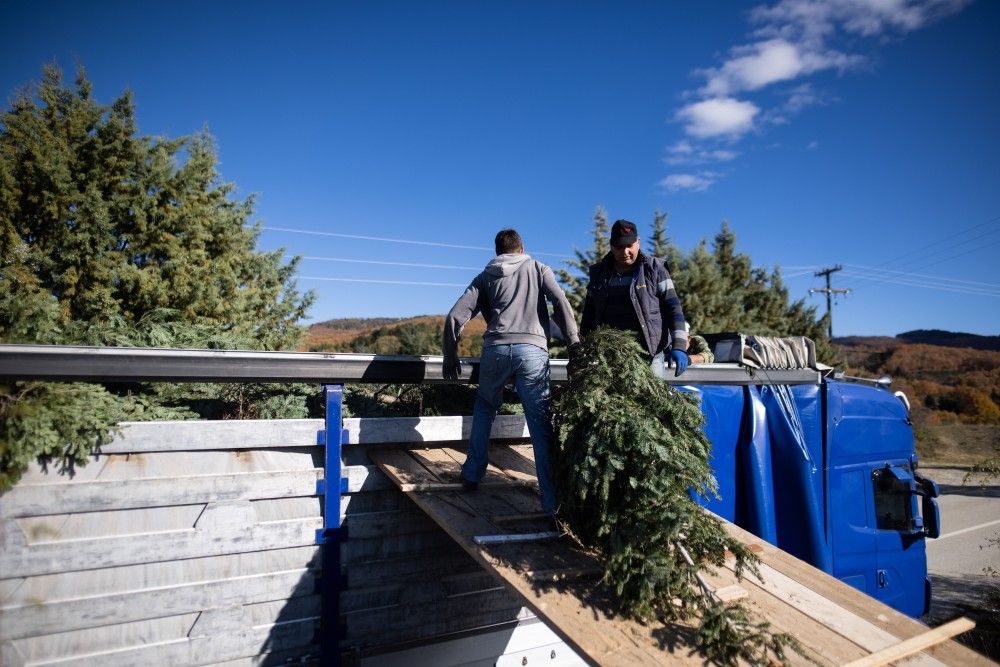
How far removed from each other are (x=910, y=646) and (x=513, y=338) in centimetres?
239

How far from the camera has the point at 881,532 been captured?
18.1 ft

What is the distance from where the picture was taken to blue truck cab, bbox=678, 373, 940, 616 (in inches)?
196

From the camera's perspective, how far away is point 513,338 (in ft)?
11.1

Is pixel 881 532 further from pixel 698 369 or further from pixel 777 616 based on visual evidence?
pixel 777 616

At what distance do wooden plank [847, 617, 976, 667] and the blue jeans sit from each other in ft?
5.20

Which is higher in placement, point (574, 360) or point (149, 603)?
point (574, 360)

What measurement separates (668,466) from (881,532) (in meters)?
4.48

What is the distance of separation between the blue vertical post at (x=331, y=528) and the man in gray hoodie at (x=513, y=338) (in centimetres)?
81

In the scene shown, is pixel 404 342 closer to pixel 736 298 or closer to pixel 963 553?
pixel 736 298

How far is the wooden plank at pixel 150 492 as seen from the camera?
2.80 meters

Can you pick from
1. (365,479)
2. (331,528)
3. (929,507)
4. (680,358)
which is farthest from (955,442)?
(331,528)

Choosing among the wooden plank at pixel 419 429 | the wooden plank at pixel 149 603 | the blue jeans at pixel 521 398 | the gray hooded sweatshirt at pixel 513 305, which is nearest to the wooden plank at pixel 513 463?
the wooden plank at pixel 419 429

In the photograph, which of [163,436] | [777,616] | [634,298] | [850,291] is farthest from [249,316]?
[850,291]

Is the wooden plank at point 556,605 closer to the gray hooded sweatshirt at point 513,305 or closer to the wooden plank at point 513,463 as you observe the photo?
the wooden plank at point 513,463
